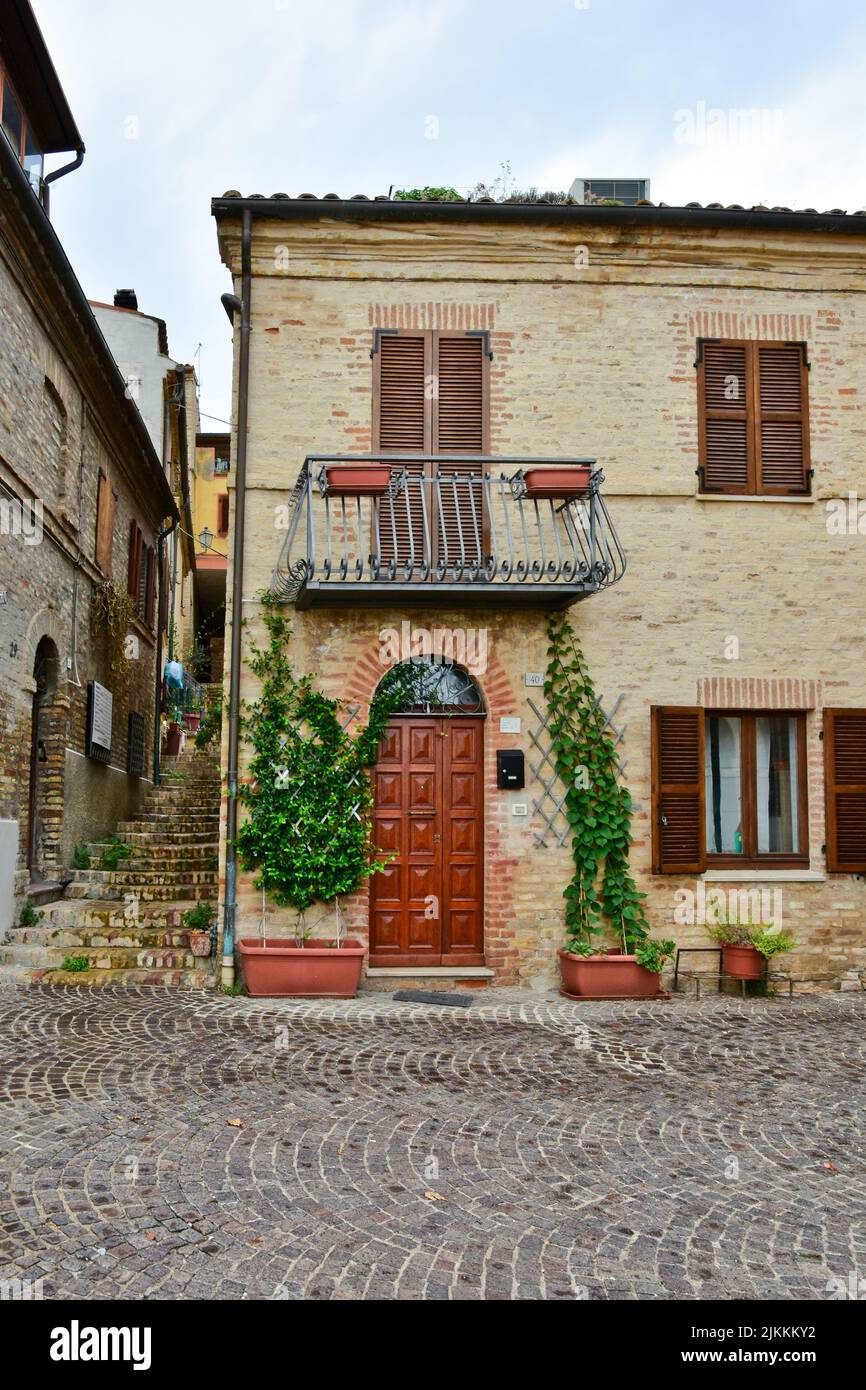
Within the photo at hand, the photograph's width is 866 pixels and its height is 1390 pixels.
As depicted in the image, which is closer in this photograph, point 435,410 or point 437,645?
point 437,645

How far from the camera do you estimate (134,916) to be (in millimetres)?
9516

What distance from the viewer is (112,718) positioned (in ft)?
45.2

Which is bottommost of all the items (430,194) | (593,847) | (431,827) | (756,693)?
(593,847)

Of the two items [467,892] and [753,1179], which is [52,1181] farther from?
[467,892]

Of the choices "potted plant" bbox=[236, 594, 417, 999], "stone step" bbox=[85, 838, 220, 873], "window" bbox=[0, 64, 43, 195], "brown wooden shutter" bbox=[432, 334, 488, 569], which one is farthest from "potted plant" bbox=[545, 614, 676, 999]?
"window" bbox=[0, 64, 43, 195]

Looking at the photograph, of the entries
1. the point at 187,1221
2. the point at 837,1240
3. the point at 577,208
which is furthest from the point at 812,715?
the point at 187,1221

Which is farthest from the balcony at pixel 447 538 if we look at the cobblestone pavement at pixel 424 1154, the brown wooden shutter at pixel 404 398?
the cobblestone pavement at pixel 424 1154

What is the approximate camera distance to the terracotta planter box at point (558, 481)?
821cm

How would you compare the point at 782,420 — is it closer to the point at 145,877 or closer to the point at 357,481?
the point at 357,481

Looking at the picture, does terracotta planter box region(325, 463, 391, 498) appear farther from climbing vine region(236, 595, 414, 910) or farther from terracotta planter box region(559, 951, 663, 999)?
terracotta planter box region(559, 951, 663, 999)

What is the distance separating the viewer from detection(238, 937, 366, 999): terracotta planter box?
26.8 feet

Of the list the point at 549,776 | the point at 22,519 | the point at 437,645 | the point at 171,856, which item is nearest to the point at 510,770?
the point at 549,776

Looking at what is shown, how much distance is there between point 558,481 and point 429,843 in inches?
132

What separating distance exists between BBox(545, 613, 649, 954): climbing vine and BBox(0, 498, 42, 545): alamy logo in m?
5.16
